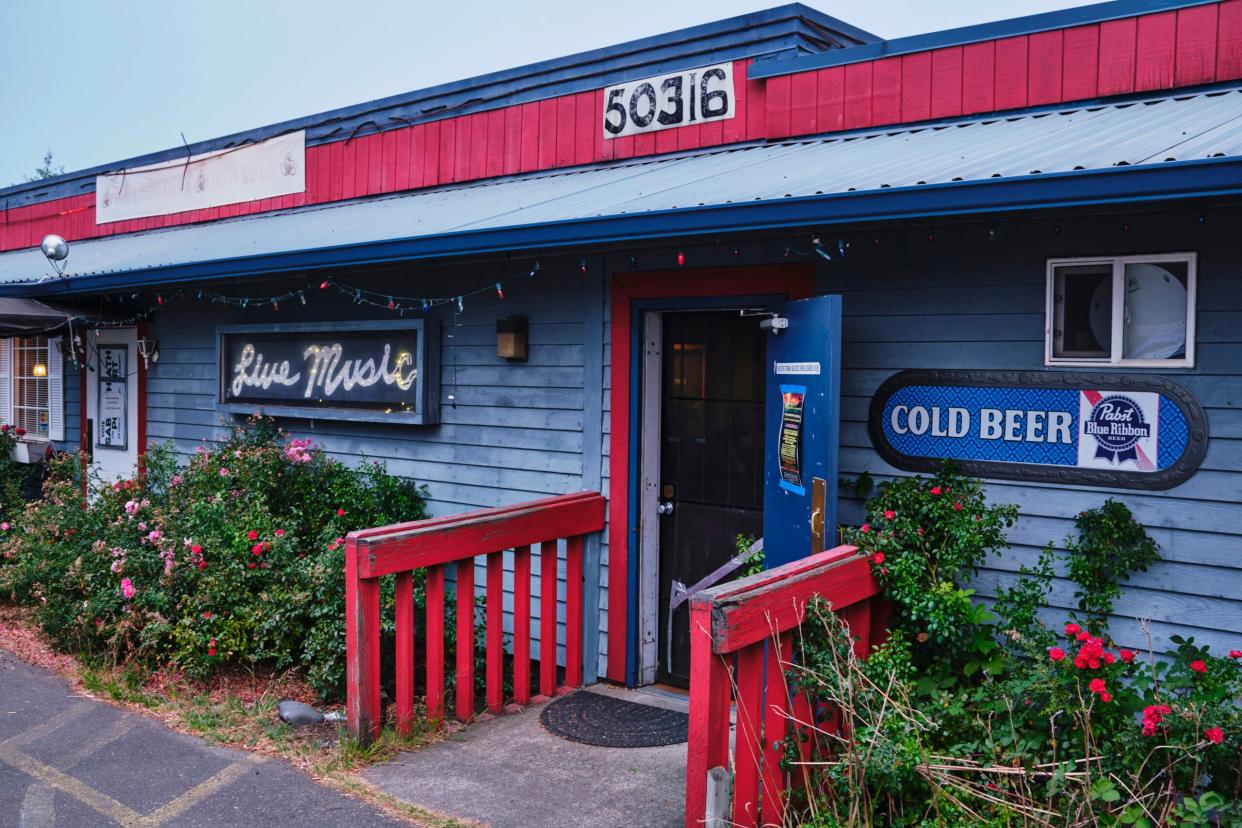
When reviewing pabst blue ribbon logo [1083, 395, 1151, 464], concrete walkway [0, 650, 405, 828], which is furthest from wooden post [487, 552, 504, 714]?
pabst blue ribbon logo [1083, 395, 1151, 464]

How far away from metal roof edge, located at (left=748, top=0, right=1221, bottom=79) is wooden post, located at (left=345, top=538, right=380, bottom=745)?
3.66m

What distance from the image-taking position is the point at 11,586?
734cm

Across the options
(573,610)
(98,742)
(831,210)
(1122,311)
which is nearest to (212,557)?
(98,742)

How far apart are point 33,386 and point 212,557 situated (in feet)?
23.1

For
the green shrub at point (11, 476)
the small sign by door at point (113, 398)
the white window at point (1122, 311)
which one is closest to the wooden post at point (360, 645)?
the white window at point (1122, 311)

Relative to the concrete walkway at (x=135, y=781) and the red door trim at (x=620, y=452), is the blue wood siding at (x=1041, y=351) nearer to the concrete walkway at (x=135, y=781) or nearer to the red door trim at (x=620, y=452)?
the red door trim at (x=620, y=452)

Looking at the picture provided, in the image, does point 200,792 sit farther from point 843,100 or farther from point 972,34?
point 972,34

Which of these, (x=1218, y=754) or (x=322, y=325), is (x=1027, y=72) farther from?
(x=322, y=325)

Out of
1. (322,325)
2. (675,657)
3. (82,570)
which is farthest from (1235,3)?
(82,570)

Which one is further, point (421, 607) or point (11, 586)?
point (11, 586)

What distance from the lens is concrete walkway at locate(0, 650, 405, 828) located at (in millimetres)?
4363

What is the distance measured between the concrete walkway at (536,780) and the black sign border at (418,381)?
242 centimetres

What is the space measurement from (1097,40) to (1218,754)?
335cm

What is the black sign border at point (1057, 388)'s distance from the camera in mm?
4219
